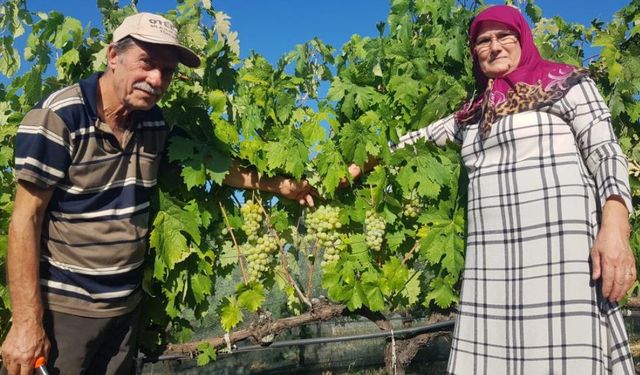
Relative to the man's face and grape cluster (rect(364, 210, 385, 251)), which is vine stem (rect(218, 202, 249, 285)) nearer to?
grape cluster (rect(364, 210, 385, 251))

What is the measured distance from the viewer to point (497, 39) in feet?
8.27

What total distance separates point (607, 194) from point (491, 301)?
2.14ft

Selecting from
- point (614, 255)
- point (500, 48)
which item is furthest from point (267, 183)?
point (614, 255)

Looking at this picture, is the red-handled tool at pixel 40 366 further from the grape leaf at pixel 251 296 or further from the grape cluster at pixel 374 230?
the grape cluster at pixel 374 230

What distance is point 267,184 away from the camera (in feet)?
10.2

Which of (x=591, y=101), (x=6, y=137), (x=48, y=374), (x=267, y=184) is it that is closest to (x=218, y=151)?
(x=267, y=184)

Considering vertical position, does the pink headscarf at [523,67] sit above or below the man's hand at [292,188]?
above

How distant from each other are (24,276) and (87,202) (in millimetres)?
385

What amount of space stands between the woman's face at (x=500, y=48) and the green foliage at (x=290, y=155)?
643 mm

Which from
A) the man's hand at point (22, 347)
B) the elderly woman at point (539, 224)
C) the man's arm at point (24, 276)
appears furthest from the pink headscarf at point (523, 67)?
the man's hand at point (22, 347)

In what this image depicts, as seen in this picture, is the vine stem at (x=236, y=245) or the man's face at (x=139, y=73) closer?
the man's face at (x=139, y=73)

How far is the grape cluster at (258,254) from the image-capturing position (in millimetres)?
3100

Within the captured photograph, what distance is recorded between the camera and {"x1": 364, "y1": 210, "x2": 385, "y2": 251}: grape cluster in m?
3.13

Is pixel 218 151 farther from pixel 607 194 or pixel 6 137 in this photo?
pixel 607 194
